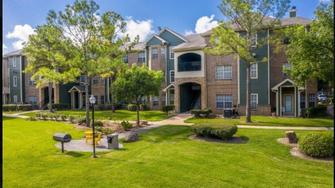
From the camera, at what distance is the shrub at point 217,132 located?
15297 mm

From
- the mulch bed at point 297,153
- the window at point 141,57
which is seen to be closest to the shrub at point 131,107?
the window at point 141,57

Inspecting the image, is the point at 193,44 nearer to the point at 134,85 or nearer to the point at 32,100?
the point at 134,85

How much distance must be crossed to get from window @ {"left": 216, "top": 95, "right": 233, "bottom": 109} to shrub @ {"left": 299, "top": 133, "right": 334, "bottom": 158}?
17373 millimetres

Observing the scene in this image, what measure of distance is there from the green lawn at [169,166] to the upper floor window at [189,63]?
54.6ft

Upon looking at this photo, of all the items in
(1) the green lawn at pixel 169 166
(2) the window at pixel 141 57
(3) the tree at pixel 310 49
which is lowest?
(1) the green lawn at pixel 169 166

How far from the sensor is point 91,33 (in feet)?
76.1

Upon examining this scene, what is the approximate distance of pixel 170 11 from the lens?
9398mm

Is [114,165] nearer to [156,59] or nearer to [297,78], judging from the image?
[297,78]

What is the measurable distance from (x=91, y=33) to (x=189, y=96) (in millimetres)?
14693

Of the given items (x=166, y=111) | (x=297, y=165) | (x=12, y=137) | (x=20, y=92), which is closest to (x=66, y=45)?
(x=12, y=137)

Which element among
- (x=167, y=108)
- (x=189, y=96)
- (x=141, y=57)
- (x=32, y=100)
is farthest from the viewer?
(x=32, y=100)

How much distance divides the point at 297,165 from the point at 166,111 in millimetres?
21790

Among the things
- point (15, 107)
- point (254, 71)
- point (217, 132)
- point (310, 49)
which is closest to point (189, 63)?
point (254, 71)

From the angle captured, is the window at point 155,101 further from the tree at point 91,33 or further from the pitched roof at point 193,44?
the tree at point 91,33
